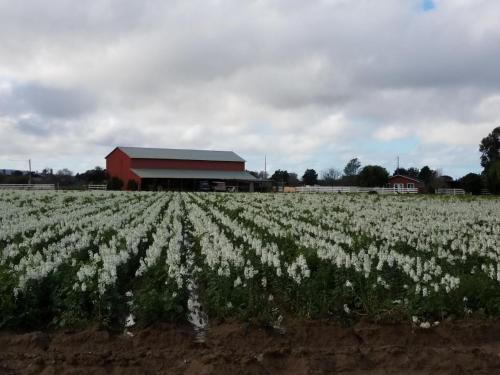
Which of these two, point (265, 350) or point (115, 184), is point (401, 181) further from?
point (265, 350)

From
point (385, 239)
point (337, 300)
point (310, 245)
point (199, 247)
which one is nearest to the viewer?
point (337, 300)

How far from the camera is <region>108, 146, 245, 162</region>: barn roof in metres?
77.0

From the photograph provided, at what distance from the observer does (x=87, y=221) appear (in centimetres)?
1505

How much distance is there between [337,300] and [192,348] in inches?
77.2

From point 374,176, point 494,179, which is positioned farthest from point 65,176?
point 494,179

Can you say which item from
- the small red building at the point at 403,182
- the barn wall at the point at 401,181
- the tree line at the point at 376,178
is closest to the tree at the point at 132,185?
the tree line at the point at 376,178

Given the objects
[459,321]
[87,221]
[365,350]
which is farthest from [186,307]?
[87,221]

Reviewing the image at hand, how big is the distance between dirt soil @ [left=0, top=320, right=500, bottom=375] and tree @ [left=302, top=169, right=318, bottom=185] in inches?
4923

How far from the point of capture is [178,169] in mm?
77875

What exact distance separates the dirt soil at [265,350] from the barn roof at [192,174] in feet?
209

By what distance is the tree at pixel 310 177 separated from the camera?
13100 centimetres

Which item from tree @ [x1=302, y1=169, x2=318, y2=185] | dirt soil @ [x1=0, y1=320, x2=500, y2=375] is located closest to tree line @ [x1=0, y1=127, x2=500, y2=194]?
tree @ [x1=302, y1=169, x2=318, y2=185]

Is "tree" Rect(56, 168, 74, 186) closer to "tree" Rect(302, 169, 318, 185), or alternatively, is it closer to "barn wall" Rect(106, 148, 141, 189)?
"barn wall" Rect(106, 148, 141, 189)

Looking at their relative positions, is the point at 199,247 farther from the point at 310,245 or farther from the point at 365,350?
the point at 365,350
